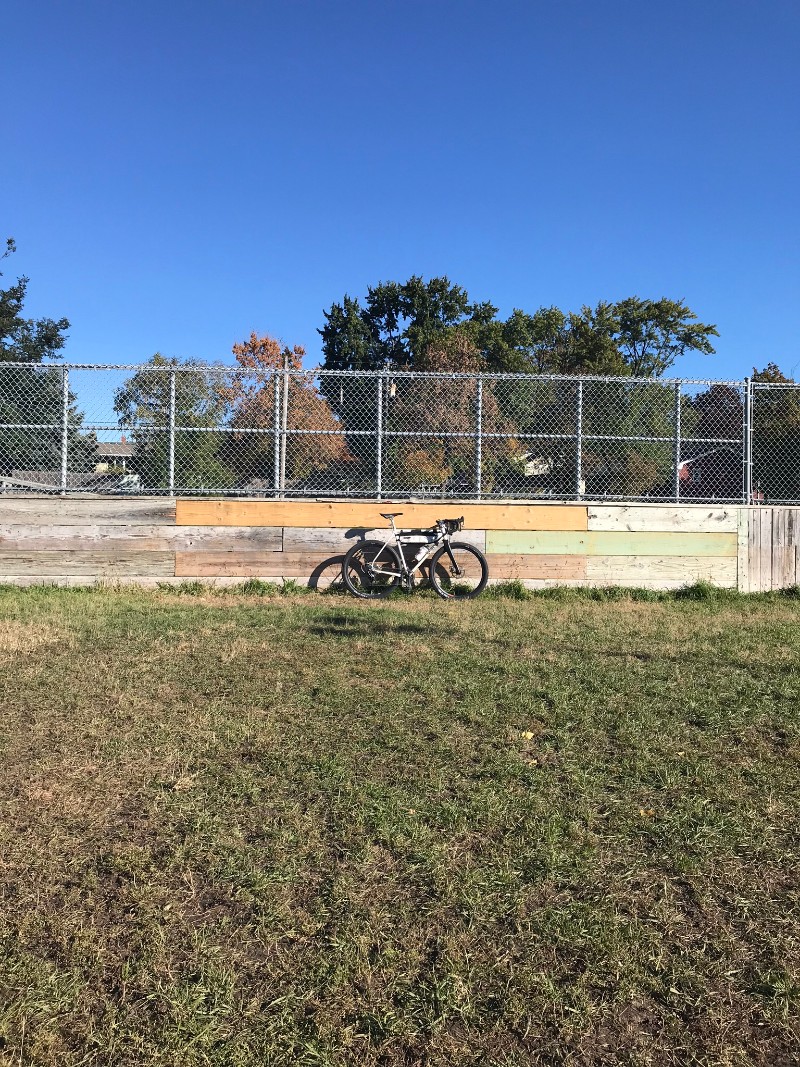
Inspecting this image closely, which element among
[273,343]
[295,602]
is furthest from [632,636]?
[273,343]

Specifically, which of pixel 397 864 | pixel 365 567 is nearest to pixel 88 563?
pixel 365 567

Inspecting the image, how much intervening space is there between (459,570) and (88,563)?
4.47 metres

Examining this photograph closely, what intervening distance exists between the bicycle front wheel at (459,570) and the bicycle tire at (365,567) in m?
0.50

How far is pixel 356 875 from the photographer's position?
8.36 feet

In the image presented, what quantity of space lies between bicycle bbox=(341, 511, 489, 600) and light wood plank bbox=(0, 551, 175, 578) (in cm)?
226

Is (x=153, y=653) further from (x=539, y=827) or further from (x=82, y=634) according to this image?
(x=539, y=827)

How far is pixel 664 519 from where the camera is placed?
9.29 metres

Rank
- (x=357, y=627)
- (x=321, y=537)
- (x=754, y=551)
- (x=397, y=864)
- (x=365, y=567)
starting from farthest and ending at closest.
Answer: (x=754, y=551)
(x=321, y=537)
(x=365, y=567)
(x=357, y=627)
(x=397, y=864)

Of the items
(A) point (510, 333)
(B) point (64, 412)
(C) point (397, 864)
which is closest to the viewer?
(C) point (397, 864)

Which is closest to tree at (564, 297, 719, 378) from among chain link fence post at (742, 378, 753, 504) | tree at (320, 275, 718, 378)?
tree at (320, 275, 718, 378)

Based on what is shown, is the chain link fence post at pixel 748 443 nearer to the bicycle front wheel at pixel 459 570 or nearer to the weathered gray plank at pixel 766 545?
the weathered gray plank at pixel 766 545

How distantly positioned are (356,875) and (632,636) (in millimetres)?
4557

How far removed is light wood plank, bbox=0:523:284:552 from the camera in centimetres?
882

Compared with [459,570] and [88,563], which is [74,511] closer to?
[88,563]
